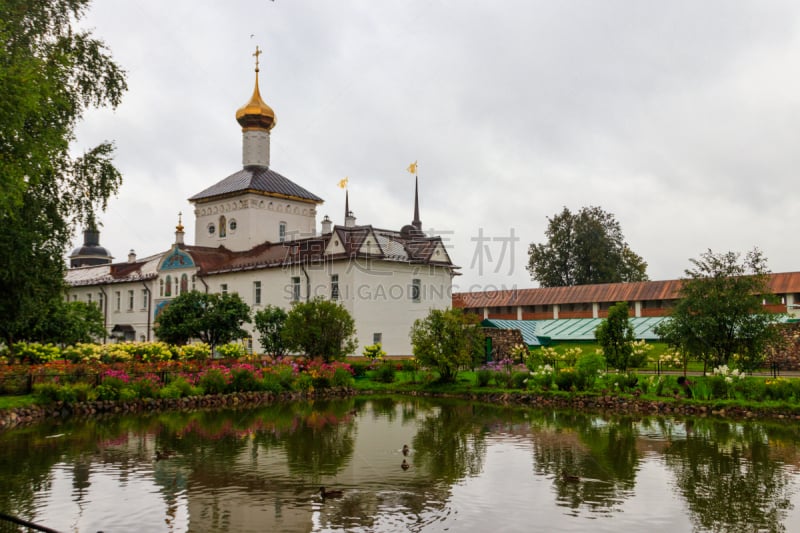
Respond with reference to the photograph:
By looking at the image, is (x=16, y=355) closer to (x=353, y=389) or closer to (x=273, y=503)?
(x=353, y=389)

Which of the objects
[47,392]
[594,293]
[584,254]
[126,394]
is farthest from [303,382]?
[584,254]

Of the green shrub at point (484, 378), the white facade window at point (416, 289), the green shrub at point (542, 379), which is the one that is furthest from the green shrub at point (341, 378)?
the white facade window at point (416, 289)

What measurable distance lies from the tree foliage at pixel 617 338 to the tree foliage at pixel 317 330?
10.8 meters

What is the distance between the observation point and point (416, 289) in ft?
133

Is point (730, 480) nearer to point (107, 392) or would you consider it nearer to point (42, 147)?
point (42, 147)

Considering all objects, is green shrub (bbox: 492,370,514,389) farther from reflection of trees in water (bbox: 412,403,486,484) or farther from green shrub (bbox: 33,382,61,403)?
green shrub (bbox: 33,382,61,403)

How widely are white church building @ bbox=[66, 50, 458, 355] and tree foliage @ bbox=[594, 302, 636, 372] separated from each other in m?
15.2

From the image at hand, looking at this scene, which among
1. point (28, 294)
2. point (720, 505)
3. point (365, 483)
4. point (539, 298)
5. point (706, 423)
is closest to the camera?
point (720, 505)

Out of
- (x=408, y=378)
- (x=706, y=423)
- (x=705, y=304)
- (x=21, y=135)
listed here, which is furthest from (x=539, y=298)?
(x=21, y=135)

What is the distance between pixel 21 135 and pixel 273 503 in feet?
32.3

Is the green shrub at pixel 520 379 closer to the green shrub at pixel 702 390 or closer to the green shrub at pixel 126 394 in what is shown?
the green shrub at pixel 702 390

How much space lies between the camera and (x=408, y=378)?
30047mm

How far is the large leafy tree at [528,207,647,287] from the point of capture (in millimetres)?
61781

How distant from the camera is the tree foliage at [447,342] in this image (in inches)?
1082
